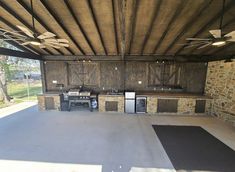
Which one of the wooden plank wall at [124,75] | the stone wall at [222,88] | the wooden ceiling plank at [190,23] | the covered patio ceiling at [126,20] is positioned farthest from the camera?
the wooden plank wall at [124,75]

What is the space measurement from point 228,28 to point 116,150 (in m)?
5.22

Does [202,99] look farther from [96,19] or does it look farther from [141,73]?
[96,19]

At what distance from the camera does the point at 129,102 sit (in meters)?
7.24

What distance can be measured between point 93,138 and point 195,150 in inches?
124

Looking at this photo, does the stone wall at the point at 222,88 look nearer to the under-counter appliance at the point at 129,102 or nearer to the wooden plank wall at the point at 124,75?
the wooden plank wall at the point at 124,75

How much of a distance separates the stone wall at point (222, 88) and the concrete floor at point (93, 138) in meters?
0.57

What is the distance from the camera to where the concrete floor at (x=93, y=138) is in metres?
3.55

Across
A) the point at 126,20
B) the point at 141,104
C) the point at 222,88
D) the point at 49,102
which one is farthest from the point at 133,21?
the point at 49,102

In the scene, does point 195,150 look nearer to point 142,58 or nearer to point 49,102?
point 142,58

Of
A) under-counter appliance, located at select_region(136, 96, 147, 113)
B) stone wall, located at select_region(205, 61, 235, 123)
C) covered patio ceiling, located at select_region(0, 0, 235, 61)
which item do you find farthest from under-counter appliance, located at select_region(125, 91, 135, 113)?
stone wall, located at select_region(205, 61, 235, 123)

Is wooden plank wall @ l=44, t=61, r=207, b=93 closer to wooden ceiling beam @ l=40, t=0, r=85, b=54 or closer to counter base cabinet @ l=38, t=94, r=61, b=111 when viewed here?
counter base cabinet @ l=38, t=94, r=61, b=111

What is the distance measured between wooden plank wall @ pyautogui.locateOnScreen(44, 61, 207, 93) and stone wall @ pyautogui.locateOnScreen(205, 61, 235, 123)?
0.52 metres

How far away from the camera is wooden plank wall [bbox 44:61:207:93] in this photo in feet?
25.3

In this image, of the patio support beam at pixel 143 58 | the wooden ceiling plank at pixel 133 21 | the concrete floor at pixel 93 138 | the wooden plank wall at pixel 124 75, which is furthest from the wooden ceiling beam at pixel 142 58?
the concrete floor at pixel 93 138
